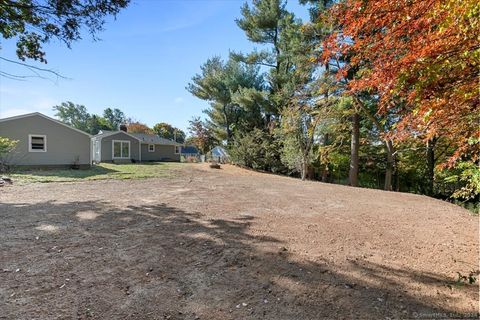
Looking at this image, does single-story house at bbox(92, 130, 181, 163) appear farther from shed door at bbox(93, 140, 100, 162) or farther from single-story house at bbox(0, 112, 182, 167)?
single-story house at bbox(0, 112, 182, 167)

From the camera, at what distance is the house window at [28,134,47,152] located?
1505 centimetres

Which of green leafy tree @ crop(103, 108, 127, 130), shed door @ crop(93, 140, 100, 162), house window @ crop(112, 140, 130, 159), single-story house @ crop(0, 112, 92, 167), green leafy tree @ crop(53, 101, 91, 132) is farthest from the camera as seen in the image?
green leafy tree @ crop(103, 108, 127, 130)

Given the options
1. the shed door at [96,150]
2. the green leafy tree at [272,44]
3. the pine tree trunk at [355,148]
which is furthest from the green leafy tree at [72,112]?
the pine tree trunk at [355,148]

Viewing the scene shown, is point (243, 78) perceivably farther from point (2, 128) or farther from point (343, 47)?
point (343, 47)

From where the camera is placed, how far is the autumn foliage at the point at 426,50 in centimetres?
243

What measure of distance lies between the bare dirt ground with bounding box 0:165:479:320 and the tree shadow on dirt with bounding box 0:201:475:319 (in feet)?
0.04

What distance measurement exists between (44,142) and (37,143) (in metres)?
0.33

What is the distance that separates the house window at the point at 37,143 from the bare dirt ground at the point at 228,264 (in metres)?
11.6

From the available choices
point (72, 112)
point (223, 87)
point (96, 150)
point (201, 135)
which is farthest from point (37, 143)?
point (72, 112)

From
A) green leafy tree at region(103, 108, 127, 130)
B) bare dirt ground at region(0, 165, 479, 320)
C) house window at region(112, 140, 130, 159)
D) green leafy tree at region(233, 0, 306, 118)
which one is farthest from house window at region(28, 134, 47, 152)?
green leafy tree at region(103, 108, 127, 130)

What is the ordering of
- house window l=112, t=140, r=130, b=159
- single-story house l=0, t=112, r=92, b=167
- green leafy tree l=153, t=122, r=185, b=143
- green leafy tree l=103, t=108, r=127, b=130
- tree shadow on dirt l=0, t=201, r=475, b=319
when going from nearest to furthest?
tree shadow on dirt l=0, t=201, r=475, b=319 < single-story house l=0, t=112, r=92, b=167 < house window l=112, t=140, r=130, b=159 < green leafy tree l=153, t=122, r=185, b=143 < green leafy tree l=103, t=108, r=127, b=130

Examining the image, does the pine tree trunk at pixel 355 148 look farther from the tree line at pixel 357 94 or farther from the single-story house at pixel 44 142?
the single-story house at pixel 44 142

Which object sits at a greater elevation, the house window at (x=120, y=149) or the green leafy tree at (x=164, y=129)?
the green leafy tree at (x=164, y=129)

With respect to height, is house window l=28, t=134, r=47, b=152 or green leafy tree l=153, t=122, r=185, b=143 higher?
green leafy tree l=153, t=122, r=185, b=143
